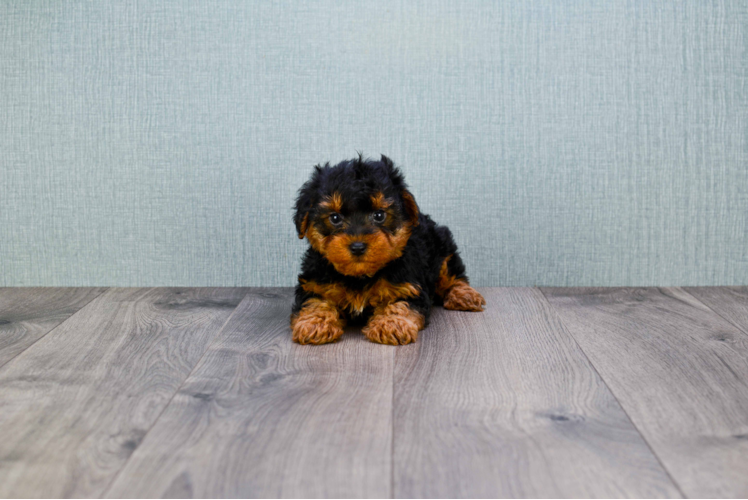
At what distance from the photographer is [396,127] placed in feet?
9.36

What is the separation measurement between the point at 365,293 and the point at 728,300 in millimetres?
1501

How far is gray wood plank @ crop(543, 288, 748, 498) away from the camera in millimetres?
1351

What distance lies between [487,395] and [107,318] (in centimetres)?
147

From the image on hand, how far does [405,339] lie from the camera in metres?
2.12

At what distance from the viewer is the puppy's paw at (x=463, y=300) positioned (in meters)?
2.56

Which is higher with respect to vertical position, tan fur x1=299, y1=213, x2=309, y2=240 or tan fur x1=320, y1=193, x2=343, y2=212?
tan fur x1=320, y1=193, x2=343, y2=212

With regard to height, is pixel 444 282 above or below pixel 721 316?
above

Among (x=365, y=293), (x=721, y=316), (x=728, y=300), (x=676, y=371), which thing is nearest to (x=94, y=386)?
(x=365, y=293)

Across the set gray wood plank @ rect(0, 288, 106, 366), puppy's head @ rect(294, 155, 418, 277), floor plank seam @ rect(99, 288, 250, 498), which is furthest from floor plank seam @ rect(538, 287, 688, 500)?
gray wood plank @ rect(0, 288, 106, 366)

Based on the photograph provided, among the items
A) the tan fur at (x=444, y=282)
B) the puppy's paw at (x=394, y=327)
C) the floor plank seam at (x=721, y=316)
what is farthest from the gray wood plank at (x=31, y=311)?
the floor plank seam at (x=721, y=316)

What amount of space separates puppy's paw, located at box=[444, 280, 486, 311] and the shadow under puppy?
0.25 metres

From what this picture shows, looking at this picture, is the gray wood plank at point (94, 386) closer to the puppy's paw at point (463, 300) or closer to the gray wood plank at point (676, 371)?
the puppy's paw at point (463, 300)

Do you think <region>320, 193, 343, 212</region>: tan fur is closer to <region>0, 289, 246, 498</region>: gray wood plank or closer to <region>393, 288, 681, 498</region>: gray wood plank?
<region>393, 288, 681, 498</region>: gray wood plank

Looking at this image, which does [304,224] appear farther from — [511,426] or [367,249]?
[511,426]
